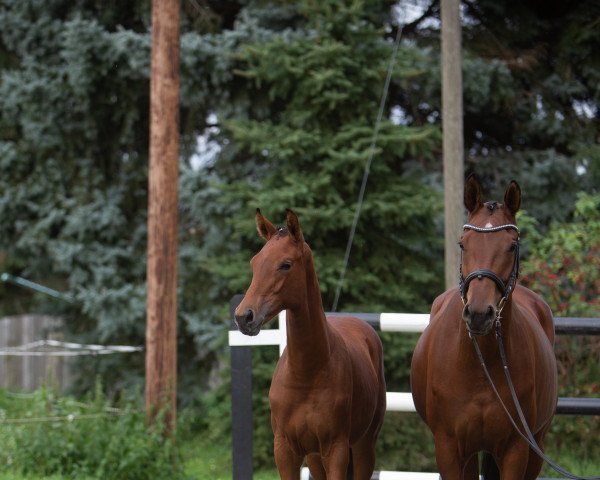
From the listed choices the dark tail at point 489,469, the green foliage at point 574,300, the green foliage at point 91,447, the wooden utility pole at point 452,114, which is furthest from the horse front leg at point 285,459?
the green foliage at point 574,300

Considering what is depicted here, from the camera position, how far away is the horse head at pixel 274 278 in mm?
3988

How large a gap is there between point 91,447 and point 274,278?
457cm

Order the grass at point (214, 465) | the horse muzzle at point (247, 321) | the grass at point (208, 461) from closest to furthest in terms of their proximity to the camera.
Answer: the horse muzzle at point (247, 321), the grass at point (214, 465), the grass at point (208, 461)

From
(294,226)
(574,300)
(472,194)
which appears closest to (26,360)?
(574,300)

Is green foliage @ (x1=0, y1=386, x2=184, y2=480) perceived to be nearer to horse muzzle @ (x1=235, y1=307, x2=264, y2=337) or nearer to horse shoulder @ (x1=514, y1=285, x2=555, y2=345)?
horse shoulder @ (x1=514, y1=285, x2=555, y2=345)

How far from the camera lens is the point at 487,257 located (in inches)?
151

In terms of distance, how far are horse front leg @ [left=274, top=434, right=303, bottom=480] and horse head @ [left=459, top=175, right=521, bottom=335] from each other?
3.88 feet

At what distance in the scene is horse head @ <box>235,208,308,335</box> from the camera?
3988 millimetres

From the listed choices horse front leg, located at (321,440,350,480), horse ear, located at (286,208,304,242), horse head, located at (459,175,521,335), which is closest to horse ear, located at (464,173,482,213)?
horse head, located at (459,175,521,335)

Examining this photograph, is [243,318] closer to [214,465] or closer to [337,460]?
[337,460]

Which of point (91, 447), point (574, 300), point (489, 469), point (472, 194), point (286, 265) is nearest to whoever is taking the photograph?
point (472, 194)

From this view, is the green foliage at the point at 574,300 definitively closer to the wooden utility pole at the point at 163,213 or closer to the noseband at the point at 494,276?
the wooden utility pole at the point at 163,213

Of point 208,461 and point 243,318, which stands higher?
point 243,318

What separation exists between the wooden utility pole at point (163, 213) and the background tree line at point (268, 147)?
1300 millimetres
